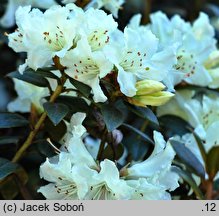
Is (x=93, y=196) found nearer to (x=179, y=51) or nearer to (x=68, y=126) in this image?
(x=68, y=126)

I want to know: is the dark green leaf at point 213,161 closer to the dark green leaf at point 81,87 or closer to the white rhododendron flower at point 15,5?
the dark green leaf at point 81,87

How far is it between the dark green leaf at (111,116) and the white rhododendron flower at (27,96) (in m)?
0.23

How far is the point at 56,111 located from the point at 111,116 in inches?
4.3

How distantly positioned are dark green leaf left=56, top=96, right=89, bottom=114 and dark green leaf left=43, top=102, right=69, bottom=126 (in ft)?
0.13

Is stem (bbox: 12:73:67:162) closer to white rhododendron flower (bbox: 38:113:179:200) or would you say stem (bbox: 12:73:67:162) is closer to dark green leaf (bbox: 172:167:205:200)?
white rhododendron flower (bbox: 38:113:179:200)

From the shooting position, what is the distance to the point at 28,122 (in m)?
1.30

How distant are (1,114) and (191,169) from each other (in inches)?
16.2

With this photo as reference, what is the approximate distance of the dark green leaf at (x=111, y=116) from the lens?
1.13m

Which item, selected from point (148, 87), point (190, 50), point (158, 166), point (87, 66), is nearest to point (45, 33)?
point (87, 66)

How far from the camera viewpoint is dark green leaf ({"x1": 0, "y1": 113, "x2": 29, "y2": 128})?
126 centimetres

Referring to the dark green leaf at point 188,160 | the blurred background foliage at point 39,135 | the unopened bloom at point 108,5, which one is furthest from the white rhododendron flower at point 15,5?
the dark green leaf at point 188,160

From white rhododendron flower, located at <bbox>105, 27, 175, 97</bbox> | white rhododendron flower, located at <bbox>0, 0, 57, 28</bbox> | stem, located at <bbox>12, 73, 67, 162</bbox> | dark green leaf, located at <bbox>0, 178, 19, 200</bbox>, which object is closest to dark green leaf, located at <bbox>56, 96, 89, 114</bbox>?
stem, located at <bbox>12, 73, 67, 162</bbox>

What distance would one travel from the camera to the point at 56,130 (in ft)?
4.20

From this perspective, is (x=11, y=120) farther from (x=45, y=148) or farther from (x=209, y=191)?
(x=209, y=191)
